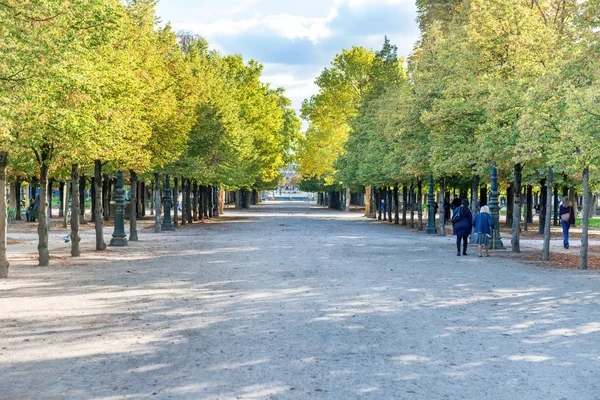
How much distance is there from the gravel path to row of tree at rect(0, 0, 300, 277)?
3.02 m

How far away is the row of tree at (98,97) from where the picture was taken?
1326 cm

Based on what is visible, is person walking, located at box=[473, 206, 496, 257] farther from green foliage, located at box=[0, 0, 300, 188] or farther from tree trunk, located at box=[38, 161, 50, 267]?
tree trunk, located at box=[38, 161, 50, 267]

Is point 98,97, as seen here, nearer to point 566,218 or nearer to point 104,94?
point 104,94

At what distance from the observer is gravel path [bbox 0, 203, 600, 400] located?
276 inches

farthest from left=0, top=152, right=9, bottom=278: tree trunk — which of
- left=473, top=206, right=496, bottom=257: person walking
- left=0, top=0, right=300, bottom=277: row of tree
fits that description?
left=473, top=206, right=496, bottom=257: person walking

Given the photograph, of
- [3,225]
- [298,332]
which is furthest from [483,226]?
[298,332]

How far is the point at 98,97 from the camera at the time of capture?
51.2 ft

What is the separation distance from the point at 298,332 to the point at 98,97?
8.06 metres

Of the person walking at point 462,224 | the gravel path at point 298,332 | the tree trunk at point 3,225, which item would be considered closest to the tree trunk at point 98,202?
the gravel path at point 298,332

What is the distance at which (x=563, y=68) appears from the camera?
18469mm

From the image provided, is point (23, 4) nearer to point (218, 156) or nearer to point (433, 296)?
point (433, 296)

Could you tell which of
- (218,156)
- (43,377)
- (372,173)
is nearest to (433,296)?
(43,377)

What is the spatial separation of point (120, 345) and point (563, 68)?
532 inches

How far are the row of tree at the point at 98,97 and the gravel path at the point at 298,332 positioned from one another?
3.02 meters
